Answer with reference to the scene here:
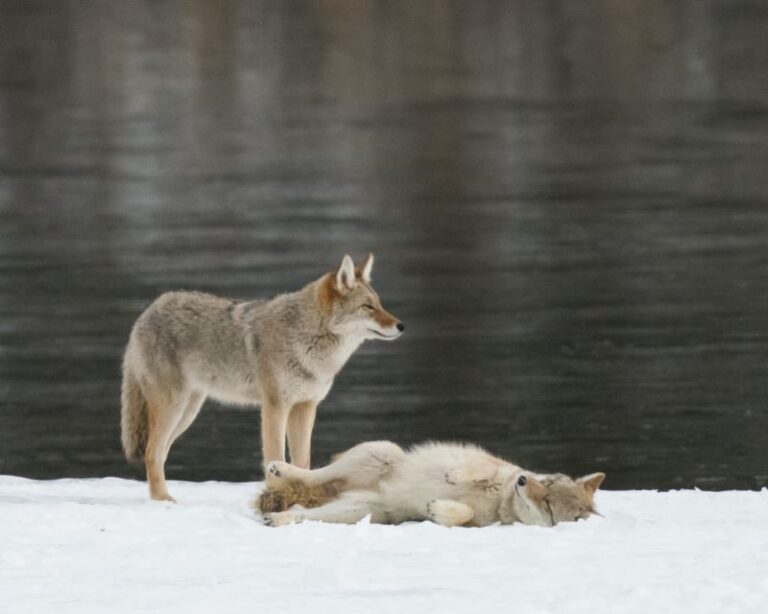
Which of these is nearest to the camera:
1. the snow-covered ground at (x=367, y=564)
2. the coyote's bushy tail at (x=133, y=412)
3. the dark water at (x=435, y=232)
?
the snow-covered ground at (x=367, y=564)

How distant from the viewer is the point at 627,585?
23.1 ft

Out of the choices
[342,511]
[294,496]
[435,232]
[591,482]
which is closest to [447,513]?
[342,511]

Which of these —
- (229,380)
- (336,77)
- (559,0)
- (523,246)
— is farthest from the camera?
(559,0)

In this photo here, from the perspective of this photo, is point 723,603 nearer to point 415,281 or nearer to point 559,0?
point 415,281

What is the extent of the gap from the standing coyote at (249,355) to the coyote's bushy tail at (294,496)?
1.56 m

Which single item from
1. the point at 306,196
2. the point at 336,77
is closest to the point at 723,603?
the point at 306,196

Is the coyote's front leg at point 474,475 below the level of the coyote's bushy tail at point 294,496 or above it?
above

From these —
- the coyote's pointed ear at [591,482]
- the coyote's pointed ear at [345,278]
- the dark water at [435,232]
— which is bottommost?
the dark water at [435,232]

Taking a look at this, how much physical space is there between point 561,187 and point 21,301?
53.6ft

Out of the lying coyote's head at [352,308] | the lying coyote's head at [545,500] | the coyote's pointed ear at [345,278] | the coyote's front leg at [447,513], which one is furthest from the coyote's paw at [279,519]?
the coyote's pointed ear at [345,278]

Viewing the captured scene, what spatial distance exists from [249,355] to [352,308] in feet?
2.39

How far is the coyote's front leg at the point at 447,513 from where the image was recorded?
8805mm

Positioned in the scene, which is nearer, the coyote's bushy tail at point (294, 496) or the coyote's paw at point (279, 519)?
the coyote's paw at point (279, 519)

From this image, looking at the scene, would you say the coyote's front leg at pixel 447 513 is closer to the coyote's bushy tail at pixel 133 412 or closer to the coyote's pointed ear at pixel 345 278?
the coyote's pointed ear at pixel 345 278
